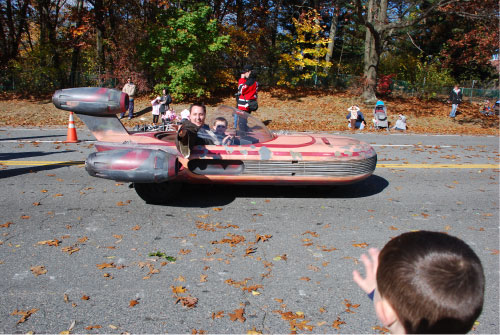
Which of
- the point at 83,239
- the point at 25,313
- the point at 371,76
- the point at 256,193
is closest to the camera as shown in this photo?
the point at 25,313

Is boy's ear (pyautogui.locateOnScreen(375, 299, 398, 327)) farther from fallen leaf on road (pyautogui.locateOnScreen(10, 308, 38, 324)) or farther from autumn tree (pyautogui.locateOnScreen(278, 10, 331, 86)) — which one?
autumn tree (pyautogui.locateOnScreen(278, 10, 331, 86))

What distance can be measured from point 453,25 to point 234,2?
56.8 feet

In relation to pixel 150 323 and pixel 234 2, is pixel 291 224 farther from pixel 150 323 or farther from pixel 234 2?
pixel 234 2

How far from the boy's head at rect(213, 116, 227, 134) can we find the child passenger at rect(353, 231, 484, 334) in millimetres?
4807

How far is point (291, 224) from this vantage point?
5.20m

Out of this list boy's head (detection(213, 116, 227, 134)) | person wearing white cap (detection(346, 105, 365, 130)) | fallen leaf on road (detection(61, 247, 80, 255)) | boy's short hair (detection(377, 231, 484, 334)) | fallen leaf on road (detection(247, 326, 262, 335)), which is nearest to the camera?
boy's short hair (detection(377, 231, 484, 334))

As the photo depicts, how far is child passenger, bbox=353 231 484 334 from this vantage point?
A: 1.29m

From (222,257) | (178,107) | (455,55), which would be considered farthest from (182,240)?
(455,55)

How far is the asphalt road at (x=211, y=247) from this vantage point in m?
3.21

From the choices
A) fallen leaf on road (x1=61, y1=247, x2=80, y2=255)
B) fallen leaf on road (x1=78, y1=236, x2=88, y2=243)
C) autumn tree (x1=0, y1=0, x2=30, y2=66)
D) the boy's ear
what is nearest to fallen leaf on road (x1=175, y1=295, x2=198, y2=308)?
fallen leaf on road (x1=61, y1=247, x2=80, y2=255)

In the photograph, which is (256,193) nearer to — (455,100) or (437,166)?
(437,166)

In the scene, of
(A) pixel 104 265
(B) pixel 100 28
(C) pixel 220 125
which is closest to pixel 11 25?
(B) pixel 100 28

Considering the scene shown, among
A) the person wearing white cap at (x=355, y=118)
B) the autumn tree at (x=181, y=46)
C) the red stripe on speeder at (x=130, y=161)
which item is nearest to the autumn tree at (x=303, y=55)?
the autumn tree at (x=181, y=46)

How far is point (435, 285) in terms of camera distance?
1.30 meters
